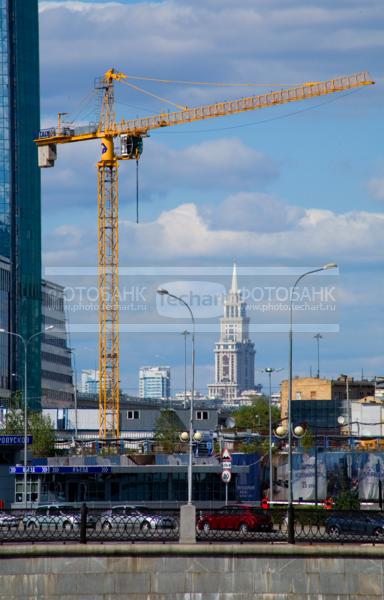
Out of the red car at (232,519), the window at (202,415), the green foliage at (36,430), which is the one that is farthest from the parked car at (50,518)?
the window at (202,415)

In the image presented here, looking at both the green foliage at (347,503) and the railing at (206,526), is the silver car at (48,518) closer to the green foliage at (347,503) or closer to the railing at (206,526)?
the railing at (206,526)

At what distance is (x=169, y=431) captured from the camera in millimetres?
133875

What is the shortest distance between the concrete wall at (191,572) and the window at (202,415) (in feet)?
402

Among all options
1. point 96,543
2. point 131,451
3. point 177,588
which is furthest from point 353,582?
point 131,451

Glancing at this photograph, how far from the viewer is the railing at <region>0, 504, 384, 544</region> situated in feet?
146

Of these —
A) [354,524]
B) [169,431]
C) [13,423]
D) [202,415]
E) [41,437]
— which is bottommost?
[354,524]

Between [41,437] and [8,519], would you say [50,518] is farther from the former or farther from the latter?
[41,437]

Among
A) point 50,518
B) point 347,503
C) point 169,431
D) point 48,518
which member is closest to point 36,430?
point 169,431

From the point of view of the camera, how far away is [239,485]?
10050 cm

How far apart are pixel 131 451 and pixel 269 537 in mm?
71936

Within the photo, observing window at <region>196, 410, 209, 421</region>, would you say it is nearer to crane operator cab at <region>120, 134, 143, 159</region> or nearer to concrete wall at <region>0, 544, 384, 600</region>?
crane operator cab at <region>120, 134, 143, 159</region>

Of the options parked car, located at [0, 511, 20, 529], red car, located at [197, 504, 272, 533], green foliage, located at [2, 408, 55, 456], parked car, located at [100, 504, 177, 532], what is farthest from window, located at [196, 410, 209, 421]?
parked car, located at [100, 504, 177, 532]

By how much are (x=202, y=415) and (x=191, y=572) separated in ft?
406

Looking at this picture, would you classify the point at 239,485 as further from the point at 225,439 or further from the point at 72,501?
the point at 225,439
